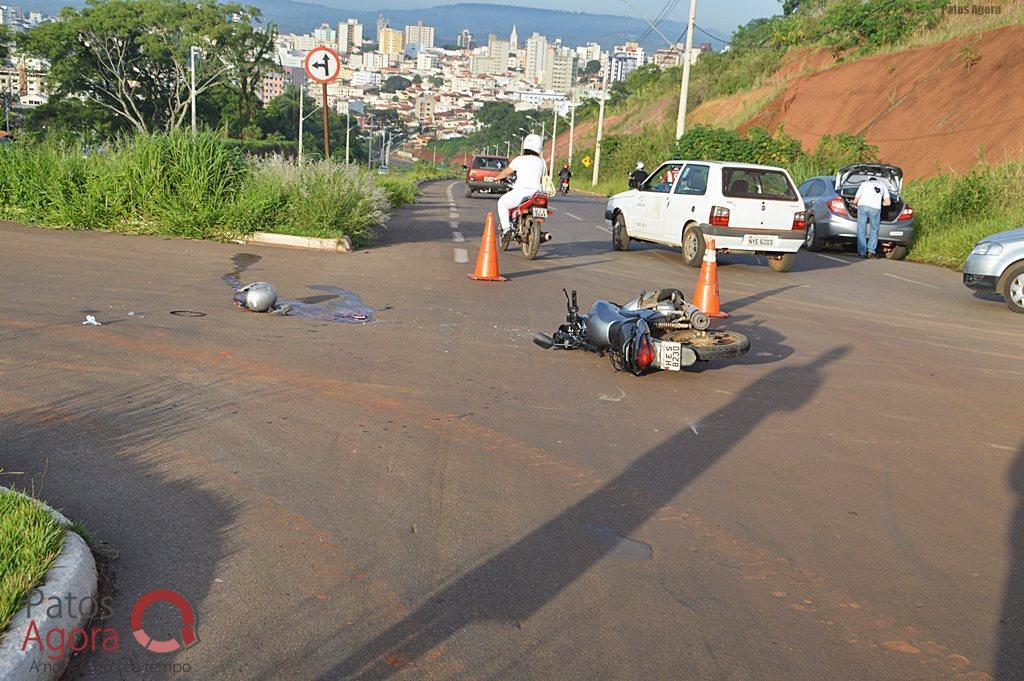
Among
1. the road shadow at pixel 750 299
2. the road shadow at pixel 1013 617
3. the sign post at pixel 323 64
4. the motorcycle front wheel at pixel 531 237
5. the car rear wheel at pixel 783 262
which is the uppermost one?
the sign post at pixel 323 64

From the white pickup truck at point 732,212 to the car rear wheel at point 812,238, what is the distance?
15.6 feet

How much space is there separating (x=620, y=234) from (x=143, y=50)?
51.9 m

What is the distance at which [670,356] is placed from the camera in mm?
8219

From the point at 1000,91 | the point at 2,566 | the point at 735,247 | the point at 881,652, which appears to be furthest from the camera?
the point at 1000,91

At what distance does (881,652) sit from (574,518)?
5.33ft

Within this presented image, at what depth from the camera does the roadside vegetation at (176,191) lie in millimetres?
16109

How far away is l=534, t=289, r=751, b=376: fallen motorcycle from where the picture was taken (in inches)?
324

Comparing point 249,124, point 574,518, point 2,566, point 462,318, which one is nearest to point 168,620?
point 2,566

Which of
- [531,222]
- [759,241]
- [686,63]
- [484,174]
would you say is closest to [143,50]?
[484,174]

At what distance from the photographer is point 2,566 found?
3.74m

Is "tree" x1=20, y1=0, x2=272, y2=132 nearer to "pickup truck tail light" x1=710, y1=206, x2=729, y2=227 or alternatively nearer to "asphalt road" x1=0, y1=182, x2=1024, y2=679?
"pickup truck tail light" x1=710, y1=206, x2=729, y2=227

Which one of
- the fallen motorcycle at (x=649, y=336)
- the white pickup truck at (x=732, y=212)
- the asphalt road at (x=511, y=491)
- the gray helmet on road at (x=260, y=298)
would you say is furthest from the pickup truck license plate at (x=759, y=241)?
the gray helmet on road at (x=260, y=298)

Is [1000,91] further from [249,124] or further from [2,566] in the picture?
[249,124]

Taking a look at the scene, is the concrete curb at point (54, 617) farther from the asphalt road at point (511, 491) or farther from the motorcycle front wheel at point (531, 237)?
the motorcycle front wheel at point (531, 237)
